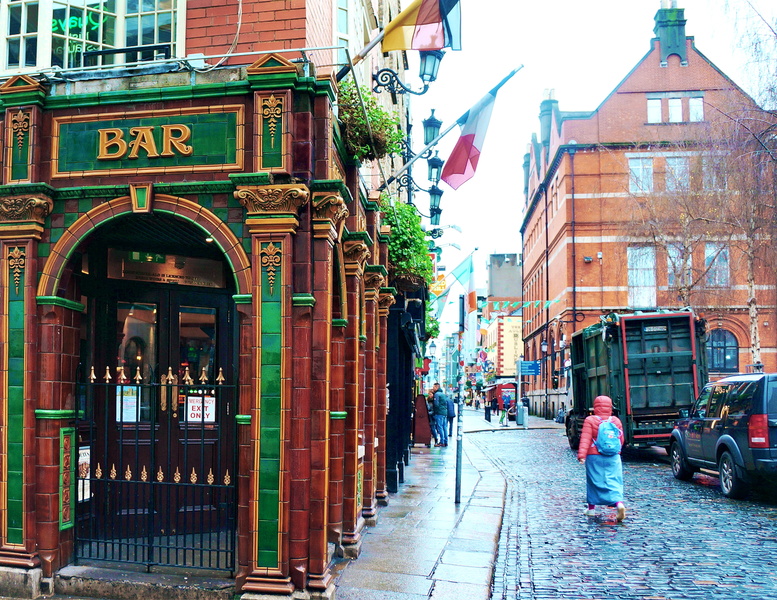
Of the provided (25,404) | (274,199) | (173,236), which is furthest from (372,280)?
(25,404)

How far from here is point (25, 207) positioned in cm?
722

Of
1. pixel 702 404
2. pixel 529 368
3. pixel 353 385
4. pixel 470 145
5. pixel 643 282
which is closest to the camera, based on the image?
pixel 353 385

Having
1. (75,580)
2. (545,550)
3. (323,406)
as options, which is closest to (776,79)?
(545,550)

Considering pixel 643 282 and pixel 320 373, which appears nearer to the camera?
pixel 320 373

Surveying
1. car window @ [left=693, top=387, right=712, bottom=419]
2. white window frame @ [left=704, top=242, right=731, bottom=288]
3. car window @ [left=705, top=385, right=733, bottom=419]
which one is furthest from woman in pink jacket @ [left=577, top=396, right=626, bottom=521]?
white window frame @ [left=704, top=242, right=731, bottom=288]

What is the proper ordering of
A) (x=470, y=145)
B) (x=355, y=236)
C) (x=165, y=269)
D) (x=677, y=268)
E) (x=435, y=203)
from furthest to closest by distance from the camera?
1. (x=677, y=268)
2. (x=435, y=203)
3. (x=470, y=145)
4. (x=165, y=269)
5. (x=355, y=236)

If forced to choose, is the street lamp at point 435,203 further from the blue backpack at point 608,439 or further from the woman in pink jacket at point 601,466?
the blue backpack at point 608,439

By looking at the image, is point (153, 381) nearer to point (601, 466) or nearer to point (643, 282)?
point (601, 466)

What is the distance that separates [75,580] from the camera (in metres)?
7.05

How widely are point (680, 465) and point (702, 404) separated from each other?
151cm

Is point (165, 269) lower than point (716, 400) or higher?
higher

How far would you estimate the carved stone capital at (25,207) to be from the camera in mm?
7207

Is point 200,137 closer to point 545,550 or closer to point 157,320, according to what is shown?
point 157,320

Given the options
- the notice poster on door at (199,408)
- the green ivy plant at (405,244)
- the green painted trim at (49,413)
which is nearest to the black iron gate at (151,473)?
the notice poster on door at (199,408)
